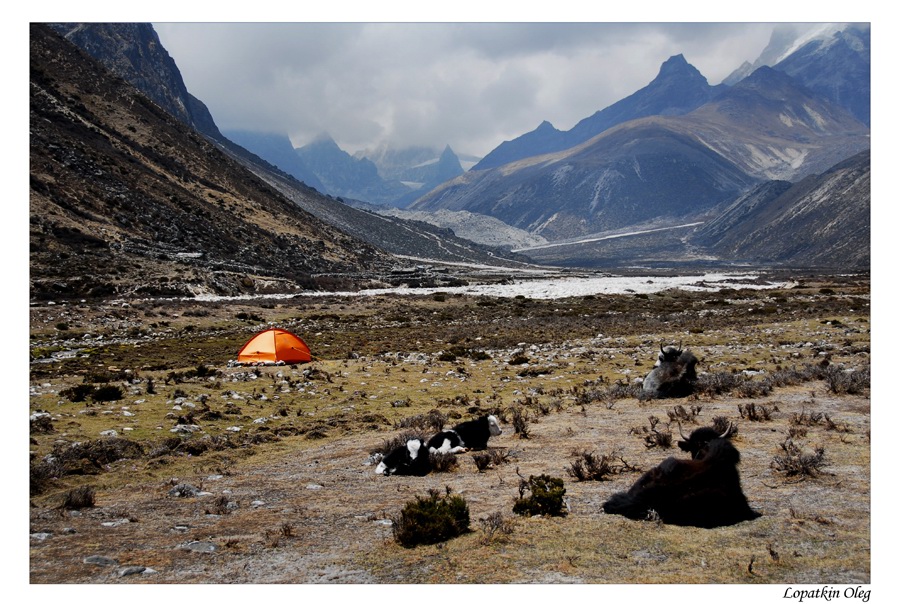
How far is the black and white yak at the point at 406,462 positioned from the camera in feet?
32.5

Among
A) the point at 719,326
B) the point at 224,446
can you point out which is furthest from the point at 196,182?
the point at 224,446

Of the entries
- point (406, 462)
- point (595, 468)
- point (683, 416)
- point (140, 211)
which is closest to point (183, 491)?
point (406, 462)

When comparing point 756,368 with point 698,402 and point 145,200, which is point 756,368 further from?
point 145,200

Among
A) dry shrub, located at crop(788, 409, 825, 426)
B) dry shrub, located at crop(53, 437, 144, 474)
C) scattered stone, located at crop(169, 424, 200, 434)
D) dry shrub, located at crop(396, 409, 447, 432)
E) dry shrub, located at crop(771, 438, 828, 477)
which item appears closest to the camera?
dry shrub, located at crop(771, 438, 828, 477)

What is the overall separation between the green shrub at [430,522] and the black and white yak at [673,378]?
9.69 metres

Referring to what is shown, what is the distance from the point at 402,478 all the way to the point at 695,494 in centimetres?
479

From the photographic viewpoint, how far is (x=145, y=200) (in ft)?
265

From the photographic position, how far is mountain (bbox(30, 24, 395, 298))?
5597 centimetres

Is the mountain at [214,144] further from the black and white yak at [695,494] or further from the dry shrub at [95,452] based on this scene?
the black and white yak at [695,494]

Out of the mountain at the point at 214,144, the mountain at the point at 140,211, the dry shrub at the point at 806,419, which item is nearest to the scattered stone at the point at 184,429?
the dry shrub at the point at 806,419

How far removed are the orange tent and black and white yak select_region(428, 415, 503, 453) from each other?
13353 mm

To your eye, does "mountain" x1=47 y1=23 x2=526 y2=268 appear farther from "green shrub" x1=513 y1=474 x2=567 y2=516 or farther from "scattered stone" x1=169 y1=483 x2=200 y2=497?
"green shrub" x1=513 y1=474 x2=567 y2=516

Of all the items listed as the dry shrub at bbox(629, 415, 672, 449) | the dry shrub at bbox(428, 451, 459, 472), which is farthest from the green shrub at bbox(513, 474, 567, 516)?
the dry shrub at bbox(629, 415, 672, 449)

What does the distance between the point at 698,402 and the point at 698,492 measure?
8059 millimetres
